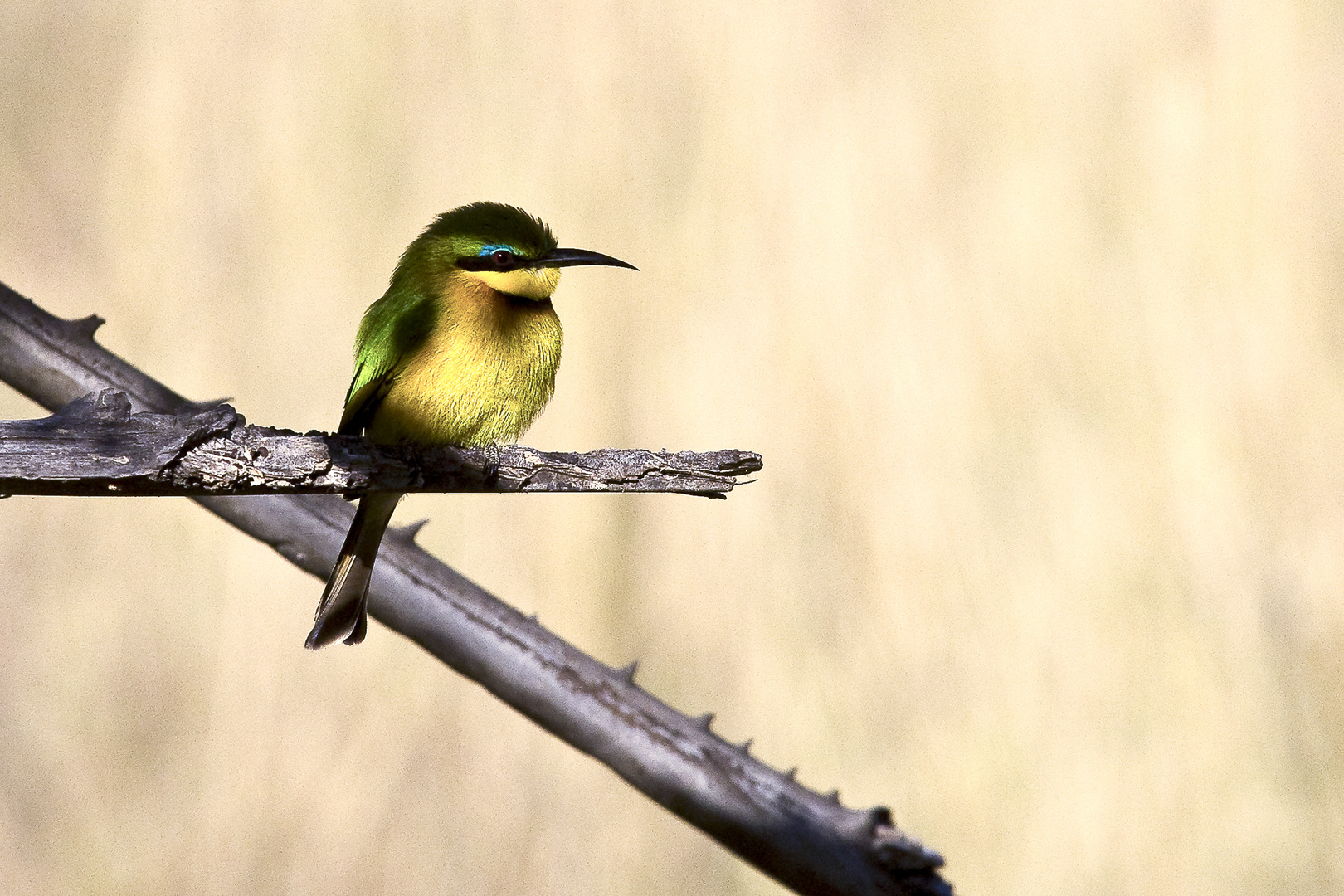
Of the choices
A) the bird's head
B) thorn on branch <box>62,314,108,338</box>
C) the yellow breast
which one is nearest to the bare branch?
thorn on branch <box>62,314,108,338</box>

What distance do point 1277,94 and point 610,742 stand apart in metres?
1.52

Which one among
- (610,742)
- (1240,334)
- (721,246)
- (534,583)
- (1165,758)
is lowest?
(610,742)

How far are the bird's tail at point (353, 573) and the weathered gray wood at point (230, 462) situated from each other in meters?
0.25

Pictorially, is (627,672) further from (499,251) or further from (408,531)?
(499,251)

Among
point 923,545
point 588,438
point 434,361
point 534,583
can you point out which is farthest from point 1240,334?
point 434,361

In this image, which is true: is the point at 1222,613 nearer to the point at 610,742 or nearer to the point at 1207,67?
the point at 1207,67

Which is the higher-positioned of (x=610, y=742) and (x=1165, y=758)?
(x=1165, y=758)

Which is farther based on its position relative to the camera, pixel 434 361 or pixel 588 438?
pixel 588 438

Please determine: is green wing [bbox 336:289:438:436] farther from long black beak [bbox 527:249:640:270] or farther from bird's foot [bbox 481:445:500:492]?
bird's foot [bbox 481:445:500:492]

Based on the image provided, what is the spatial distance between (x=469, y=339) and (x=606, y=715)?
0.31 meters

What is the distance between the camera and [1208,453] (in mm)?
1880

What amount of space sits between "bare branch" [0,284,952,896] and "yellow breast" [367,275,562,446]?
115 millimetres

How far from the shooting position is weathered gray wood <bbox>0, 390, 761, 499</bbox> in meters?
0.59

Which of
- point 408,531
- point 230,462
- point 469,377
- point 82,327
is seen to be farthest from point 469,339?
point 230,462
